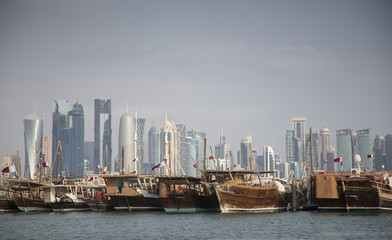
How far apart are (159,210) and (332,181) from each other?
93.2ft

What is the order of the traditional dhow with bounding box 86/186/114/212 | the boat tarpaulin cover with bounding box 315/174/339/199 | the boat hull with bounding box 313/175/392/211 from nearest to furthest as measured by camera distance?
the boat hull with bounding box 313/175/392/211
the boat tarpaulin cover with bounding box 315/174/339/199
the traditional dhow with bounding box 86/186/114/212

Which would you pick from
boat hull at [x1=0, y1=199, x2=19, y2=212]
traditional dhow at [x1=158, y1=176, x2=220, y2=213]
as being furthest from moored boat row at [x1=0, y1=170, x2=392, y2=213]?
boat hull at [x1=0, y1=199, x2=19, y2=212]

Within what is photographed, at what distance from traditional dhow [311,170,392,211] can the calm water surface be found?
153 cm

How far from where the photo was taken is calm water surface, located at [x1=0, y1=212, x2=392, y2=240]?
2103 inches

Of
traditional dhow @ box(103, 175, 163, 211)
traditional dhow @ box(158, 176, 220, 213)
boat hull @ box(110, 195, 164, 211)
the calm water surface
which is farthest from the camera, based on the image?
boat hull @ box(110, 195, 164, 211)

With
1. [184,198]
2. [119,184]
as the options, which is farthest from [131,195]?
[184,198]

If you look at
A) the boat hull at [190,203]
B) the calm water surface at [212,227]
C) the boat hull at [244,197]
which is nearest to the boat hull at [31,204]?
the calm water surface at [212,227]

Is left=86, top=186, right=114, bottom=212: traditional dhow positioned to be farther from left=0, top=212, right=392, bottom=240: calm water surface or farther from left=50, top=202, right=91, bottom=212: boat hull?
left=0, top=212, right=392, bottom=240: calm water surface

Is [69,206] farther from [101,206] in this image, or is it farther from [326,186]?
[326,186]

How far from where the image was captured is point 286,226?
5988cm

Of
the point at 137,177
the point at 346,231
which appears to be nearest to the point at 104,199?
the point at 137,177

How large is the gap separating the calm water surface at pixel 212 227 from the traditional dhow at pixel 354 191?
1529mm

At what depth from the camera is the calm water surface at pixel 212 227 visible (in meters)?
53.4

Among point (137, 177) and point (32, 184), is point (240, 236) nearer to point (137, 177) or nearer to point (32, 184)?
point (137, 177)
